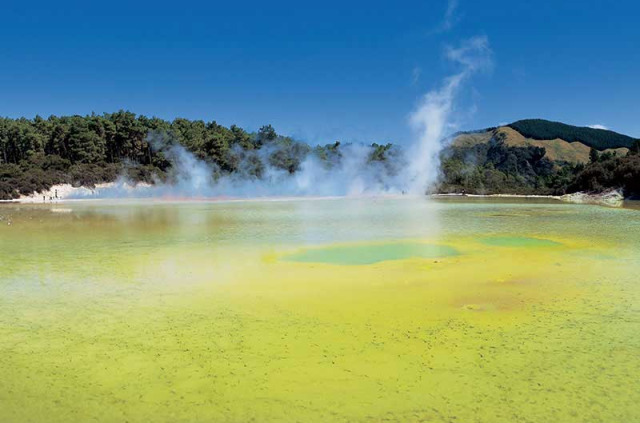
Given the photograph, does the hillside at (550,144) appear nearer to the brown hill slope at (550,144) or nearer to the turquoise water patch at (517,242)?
the brown hill slope at (550,144)

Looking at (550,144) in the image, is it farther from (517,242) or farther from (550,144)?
(517,242)

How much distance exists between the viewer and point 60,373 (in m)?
5.01

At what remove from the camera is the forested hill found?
133 m

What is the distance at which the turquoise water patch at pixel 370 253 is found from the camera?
11.6 meters

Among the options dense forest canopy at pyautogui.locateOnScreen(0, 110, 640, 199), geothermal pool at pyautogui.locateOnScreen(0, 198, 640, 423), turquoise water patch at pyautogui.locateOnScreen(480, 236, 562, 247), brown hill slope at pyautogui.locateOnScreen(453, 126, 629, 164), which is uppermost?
brown hill slope at pyautogui.locateOnScreen(453, 126, 629, 164)

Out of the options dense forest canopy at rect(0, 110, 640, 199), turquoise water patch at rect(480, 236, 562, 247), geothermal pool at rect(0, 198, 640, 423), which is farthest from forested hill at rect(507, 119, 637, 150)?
geothermal pool at rect(0, 198, 640, 423)

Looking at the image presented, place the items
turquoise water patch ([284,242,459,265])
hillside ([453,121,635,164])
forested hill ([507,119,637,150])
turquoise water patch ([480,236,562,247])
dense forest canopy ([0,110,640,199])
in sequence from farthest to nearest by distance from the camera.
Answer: forested hill ([507,119,637,150]) < hillside ([453,121,635,164]) < dense forest canopy ([0,110,640,199]) < turquoise water patch ([480,236,562,247]) < turquoise water patch ([284,242,459,265])

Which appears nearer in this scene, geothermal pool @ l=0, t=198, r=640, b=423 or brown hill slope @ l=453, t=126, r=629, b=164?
geothermal pool @ l=0, t=198, r=640, b=423

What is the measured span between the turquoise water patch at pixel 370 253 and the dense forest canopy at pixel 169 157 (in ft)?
142

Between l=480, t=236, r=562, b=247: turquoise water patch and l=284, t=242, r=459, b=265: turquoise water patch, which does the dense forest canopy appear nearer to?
l=480, t=236, r=562, b=247: turquoise water patch

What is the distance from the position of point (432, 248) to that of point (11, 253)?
10953 millimetres

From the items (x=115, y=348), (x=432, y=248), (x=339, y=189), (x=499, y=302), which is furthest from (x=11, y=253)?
(x=339, y=189)

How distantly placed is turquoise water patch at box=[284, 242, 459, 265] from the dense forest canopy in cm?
4335

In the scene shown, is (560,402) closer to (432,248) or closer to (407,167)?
(432,248)
